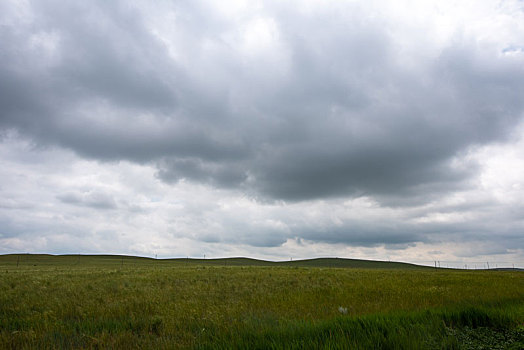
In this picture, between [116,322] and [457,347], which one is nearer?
[457,347]

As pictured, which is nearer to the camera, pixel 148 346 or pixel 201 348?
pixel 201 348

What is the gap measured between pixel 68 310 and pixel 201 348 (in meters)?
8.94

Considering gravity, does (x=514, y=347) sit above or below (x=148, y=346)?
above

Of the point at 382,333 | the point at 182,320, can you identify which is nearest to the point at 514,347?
the point at 382,333

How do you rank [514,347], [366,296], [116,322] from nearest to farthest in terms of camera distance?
[514,347], [116,322], [366,296]

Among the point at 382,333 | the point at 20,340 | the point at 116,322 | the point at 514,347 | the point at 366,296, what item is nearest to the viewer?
the point at 514,347

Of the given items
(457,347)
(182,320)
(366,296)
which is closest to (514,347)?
(457,347)

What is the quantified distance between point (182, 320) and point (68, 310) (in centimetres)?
556

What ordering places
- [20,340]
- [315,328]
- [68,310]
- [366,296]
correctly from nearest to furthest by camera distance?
1. [315,328]
2. [20,340]
3. [68,310]
4. [366,296]

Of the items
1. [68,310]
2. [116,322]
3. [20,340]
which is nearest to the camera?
[20,340]

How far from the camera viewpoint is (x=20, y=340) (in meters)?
8.53

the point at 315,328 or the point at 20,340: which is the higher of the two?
the point at 315,328

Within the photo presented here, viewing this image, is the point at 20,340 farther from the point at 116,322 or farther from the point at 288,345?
the point at 288,345

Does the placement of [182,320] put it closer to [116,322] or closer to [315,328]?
[116,322]
